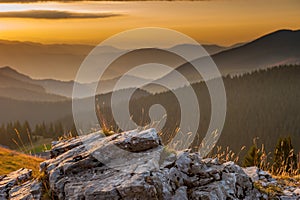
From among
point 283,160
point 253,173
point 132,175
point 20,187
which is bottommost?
point 283,160

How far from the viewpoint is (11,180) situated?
35.2ft

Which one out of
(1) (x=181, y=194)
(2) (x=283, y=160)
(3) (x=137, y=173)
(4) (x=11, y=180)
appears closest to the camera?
(3) (x=137, y=173)

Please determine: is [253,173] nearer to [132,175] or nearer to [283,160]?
[132,175]

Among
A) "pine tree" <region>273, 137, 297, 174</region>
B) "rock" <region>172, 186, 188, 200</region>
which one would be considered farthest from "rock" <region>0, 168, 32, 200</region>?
"pine tree" <region>273, 137, 297, 174</region>

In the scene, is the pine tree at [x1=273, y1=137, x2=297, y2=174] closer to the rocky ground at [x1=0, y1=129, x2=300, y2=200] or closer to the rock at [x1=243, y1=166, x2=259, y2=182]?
the rock at [x1=243, y1=166, x2=259, y2=182]

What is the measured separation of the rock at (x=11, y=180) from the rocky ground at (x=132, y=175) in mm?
30

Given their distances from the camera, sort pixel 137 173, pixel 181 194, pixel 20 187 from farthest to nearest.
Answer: pixel 20 187 < pixel 181 194 < pixel 137 173

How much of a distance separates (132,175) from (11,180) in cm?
468

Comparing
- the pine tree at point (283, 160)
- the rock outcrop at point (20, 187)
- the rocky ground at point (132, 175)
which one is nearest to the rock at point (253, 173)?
the rocky ground at point (132, 175)

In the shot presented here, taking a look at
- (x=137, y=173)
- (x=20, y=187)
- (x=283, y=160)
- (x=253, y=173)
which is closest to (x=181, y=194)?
(x=137, y=173)

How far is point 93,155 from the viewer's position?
30.0 ft

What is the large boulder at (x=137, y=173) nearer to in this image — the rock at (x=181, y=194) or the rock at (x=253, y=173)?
the rock at (x=181, y=194)

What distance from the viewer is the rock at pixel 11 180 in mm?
10234

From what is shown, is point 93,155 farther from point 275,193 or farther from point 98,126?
point 275,193
